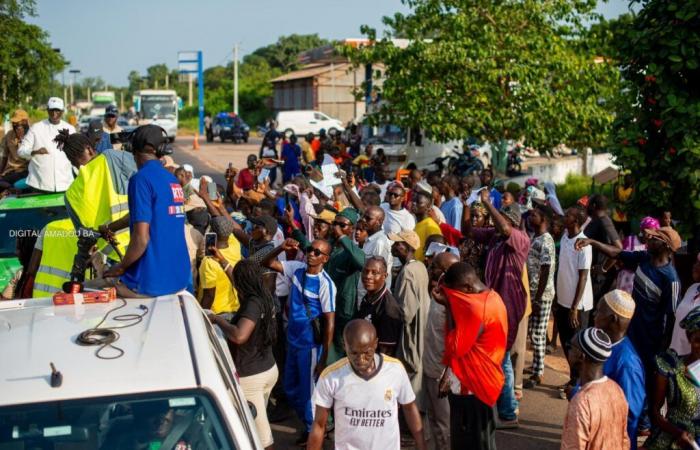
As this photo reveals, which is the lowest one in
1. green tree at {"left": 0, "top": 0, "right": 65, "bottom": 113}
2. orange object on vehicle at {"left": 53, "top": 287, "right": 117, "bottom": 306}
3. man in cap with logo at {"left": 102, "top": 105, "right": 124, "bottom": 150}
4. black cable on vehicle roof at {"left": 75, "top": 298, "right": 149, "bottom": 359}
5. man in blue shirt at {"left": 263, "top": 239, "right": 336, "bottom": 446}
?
man in blue shirt at {"left": 263, "top": 239, "right": 336, "bottom": 446}

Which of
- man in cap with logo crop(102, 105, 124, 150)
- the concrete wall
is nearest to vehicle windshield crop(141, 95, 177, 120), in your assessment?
the concrete wall

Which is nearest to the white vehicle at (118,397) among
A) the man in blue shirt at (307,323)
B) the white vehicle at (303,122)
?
the man in blue shirt at (307,323)

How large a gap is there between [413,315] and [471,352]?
1.09 m

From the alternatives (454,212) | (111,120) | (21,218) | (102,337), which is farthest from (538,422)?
(111,120)

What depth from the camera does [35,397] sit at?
133 inches

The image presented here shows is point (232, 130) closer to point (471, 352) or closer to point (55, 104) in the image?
point (55, 104)

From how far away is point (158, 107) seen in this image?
169ft

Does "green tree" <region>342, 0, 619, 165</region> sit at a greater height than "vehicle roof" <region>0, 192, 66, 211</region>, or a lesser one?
greater

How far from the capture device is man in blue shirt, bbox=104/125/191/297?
5332 millimetres

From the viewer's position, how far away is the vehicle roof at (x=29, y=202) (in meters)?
8.59

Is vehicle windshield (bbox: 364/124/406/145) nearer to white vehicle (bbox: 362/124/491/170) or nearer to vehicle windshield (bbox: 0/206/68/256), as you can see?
white vehicle (bbox: 362/124/491/170)

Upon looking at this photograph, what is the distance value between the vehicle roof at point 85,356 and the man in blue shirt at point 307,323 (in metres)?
2.40

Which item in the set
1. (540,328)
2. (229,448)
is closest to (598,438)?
(229,448)

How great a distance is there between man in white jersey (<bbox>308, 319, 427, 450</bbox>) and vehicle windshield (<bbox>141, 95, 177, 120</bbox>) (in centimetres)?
4785
